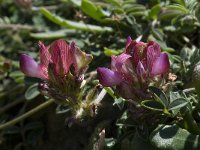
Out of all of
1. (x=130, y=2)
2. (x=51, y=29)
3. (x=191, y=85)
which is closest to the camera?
(x=191, y=85)

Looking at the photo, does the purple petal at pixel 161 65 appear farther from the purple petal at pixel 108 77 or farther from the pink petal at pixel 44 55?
the pink petal at pixel 44 55

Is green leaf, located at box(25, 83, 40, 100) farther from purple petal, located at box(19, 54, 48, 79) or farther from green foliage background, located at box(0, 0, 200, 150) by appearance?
purple petal, located at box(19, 54, 48, 79)

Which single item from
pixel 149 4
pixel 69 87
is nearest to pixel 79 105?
pixel 69 87

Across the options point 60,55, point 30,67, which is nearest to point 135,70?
point 60,55

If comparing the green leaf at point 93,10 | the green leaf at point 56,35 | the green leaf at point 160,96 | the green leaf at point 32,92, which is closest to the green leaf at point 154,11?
the green leaf at point 93,10

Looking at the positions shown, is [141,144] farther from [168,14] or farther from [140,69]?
[168,14]

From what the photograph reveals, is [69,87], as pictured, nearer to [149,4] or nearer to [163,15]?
[163,15]

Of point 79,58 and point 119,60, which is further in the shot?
point 79,58
